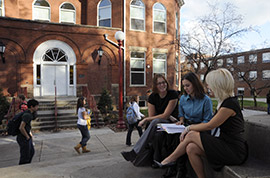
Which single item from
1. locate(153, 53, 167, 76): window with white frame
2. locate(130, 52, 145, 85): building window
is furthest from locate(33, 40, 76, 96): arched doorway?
locate(153, 53, 167, 76): window with white frame

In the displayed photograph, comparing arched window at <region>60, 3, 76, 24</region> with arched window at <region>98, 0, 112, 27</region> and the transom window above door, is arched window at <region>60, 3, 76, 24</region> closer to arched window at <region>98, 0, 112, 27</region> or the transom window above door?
arched window at <region>98, 0, 112, 27</region>

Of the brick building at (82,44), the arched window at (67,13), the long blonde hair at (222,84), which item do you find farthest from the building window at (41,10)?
the long blonde hair at (222,84)

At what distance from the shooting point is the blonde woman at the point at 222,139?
2.22 metres

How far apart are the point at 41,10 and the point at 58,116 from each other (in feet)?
27.9

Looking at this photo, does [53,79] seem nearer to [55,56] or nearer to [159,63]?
[55,56]

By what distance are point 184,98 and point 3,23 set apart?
1171cm

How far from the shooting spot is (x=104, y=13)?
13961 millimetres

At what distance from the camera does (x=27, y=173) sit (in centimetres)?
305

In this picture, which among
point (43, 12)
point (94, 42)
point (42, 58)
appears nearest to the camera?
point (42, 58)

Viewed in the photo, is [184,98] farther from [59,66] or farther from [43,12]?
[43,12]

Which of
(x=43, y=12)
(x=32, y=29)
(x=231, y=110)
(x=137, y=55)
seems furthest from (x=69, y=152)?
(x=43, y=12)

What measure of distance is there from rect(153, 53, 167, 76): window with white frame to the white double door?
664 cm

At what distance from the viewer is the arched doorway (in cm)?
1152

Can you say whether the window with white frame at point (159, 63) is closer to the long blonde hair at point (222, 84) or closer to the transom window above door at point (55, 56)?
the transom window above door at point (55, 56)
